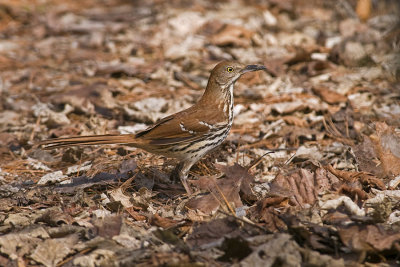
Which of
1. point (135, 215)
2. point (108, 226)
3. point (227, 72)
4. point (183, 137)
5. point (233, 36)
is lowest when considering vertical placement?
point (135, 215)

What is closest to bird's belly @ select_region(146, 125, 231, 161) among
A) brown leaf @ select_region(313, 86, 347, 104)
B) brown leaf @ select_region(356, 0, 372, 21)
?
brown leaf @ select_region(313, 86, 347, 104)

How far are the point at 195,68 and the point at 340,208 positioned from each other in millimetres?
4140

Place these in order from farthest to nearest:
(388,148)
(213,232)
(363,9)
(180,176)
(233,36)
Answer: (363,9), (233,36), (180,176), (388,148), (213,232)

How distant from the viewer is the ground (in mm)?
3129

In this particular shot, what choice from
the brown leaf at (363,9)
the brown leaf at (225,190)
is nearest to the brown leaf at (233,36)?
the brown leaf at (363,9)

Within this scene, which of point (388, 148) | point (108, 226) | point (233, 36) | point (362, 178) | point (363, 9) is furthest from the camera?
point (363, 9)

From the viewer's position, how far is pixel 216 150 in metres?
5.15

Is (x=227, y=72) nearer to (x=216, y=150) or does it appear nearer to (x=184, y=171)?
(x=216, y=150)

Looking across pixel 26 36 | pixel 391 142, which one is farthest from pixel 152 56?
pixel 391 142

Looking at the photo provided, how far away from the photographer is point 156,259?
9.53 feet

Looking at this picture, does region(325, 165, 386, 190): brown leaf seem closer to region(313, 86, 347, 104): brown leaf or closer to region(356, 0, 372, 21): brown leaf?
region(313, 86, 347, 104): brown leaf

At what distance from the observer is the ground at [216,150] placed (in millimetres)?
3129

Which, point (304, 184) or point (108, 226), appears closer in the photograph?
point (108, 226)

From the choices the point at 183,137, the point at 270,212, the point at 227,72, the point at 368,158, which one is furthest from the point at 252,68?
the point at 270,212
